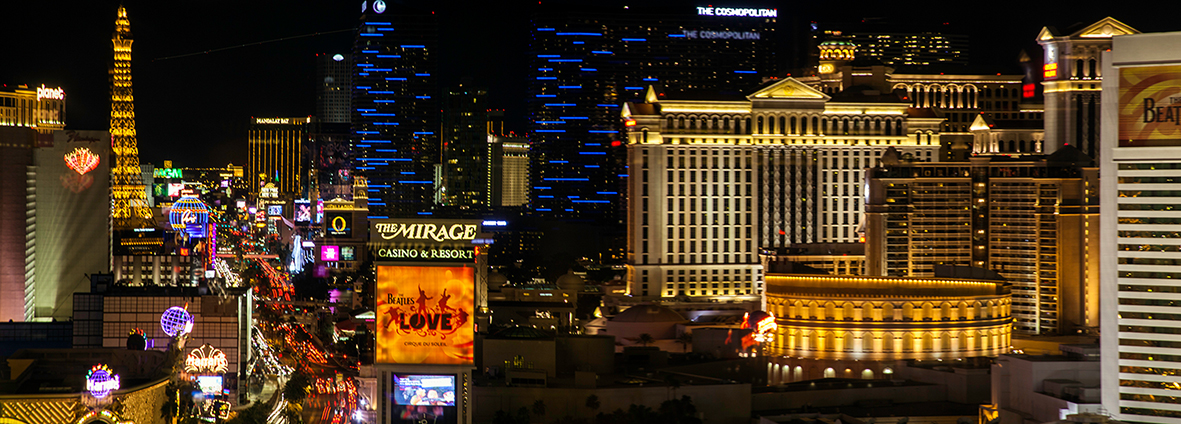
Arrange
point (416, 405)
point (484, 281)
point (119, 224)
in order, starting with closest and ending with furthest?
point (416, 405) < point (484, 281) < point (119, 224)

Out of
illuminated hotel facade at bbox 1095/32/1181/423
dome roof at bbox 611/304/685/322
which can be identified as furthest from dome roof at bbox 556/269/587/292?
illuminated hotel facade at bbox 1095/32/1181/423

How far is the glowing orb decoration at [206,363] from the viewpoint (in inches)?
3632

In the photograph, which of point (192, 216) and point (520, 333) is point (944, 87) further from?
point (192, 216)

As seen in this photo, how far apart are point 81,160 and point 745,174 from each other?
63939mm

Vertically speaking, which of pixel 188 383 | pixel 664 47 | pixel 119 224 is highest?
pixel 664 47

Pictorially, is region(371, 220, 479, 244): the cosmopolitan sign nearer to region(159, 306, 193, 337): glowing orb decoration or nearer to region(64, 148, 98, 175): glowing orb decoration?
region(159, 306, 193, 337): glowing orb decoration

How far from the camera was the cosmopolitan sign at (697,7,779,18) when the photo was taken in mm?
180125

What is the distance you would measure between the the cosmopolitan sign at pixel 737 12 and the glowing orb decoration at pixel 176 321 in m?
107

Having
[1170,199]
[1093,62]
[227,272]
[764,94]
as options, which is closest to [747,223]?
[764,94]

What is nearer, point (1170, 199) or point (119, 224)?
point (1170, 199)

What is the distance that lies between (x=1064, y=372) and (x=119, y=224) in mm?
112401

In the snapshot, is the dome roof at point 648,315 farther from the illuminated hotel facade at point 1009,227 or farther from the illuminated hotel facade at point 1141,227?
the illuminated hotel facade at point 1141,227

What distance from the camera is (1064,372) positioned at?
65.2 meters

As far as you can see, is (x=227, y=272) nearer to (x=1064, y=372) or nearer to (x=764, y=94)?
(x=764, y=94)
